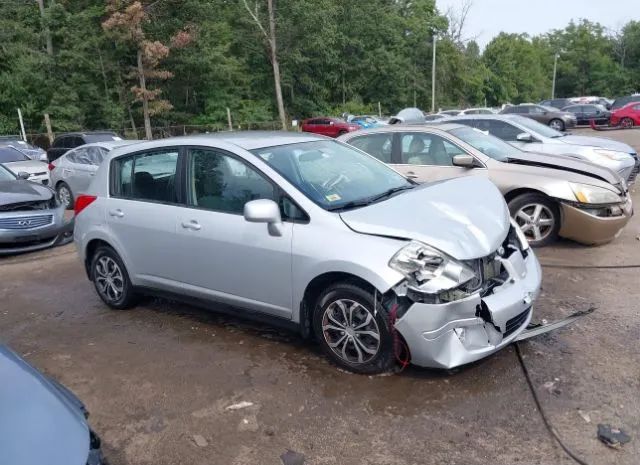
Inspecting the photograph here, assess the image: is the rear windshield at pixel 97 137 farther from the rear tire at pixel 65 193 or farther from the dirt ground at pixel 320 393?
the dirt ground at pixel 320 393

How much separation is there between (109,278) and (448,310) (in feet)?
11.4

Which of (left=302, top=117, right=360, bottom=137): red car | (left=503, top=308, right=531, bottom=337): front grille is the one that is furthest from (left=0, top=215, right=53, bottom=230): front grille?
(left=302, top=117, right=360, bottom=137): red car

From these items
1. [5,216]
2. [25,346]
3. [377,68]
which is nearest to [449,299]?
[25,346]

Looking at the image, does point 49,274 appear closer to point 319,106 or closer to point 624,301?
point 624,301

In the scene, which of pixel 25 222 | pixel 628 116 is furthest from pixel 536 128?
pixel 628 116

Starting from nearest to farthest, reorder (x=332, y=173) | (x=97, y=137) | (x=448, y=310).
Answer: (x=448, y=310) < (x=332, y=173) < (x=97, y=137)

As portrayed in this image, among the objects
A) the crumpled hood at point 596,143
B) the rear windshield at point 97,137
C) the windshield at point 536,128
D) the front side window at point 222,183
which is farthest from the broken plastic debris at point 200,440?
the rear windshield at point 97,137

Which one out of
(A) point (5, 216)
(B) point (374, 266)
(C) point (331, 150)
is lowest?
(A) point (5, 216)

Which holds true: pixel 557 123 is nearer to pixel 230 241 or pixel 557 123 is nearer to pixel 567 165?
pixel 567 165

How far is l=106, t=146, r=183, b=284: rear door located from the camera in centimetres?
471

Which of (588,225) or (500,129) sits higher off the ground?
(500,129)

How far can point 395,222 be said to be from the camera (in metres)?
3.70

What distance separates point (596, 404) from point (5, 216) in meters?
7.94

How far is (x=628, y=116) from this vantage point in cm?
2738
